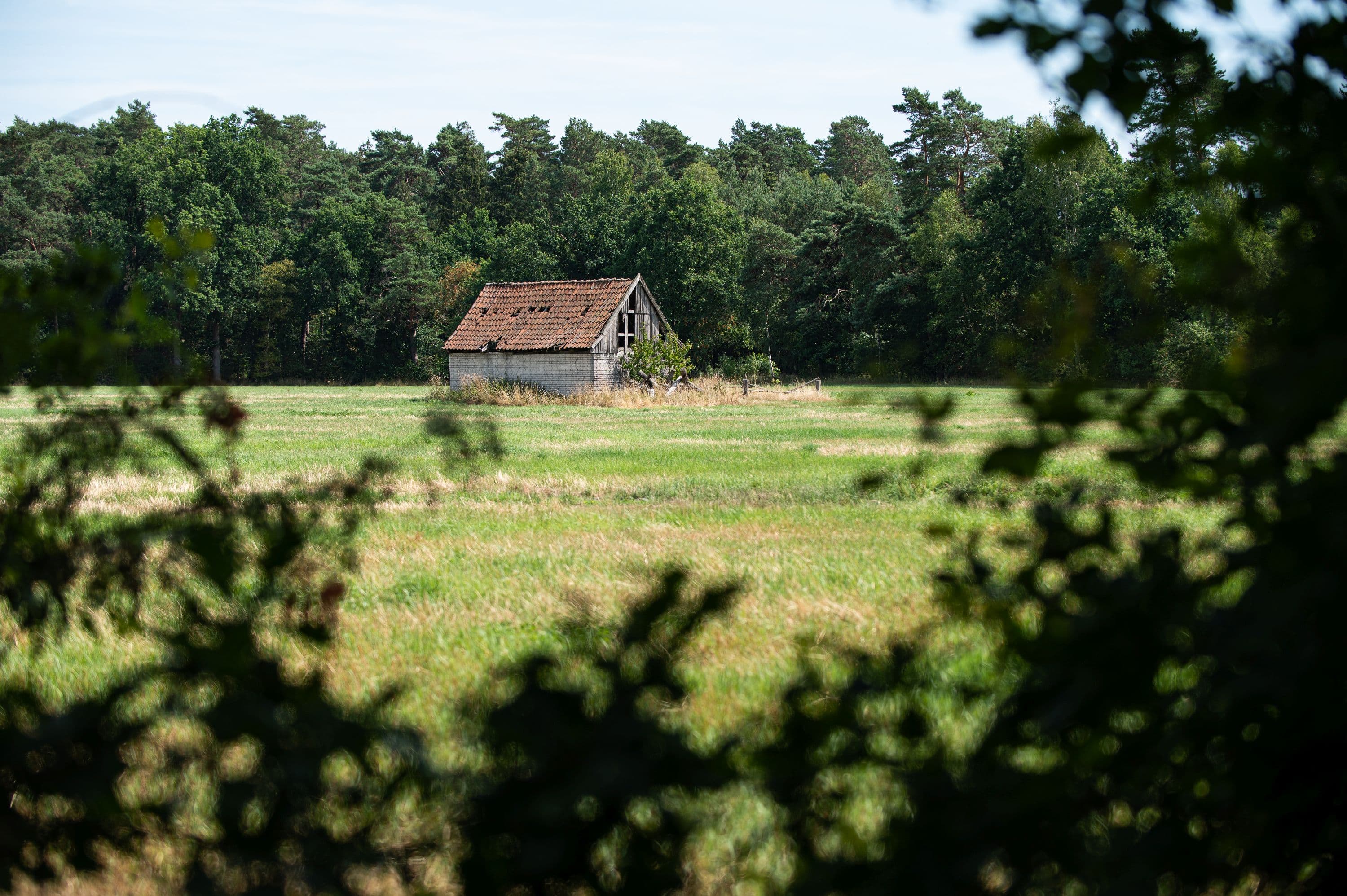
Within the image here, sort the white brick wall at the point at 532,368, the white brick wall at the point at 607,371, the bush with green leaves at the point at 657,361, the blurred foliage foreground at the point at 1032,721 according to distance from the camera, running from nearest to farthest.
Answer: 1. the blurred foliage foreground at the point at 1032,721
2. the bush with green leaves at the point at 657,361
3. the white brick wall at the point at 607,371
4. the white brick wall at the point at 532,368

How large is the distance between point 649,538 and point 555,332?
34.8 meters

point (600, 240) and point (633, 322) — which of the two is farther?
point (600, 240)

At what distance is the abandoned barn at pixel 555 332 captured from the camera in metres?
41.1

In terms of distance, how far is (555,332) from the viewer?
42.3m

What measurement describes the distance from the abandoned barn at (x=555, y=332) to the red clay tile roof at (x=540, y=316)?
0.04 metres

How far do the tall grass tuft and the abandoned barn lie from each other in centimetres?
176

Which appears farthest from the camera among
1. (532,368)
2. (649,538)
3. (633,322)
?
(633,322)

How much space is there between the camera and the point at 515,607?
5.98 meters

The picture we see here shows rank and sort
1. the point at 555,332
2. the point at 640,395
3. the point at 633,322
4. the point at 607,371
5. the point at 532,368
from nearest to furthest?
1. the point at 640,395
2. the point at 607,371
3. the point at 555,332
4. the point at 532,368
5. the point at 633,322

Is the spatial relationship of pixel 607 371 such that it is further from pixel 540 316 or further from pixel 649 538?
pixel 649 538

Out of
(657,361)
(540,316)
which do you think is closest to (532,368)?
(540,316)

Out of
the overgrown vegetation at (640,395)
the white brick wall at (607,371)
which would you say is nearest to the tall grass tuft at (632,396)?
the overgrown vegetation at (640,395)

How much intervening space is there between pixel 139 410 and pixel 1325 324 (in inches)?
96.6

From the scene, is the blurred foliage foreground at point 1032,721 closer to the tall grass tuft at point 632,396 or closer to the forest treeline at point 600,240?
the tall grass tuft at point 632,396
